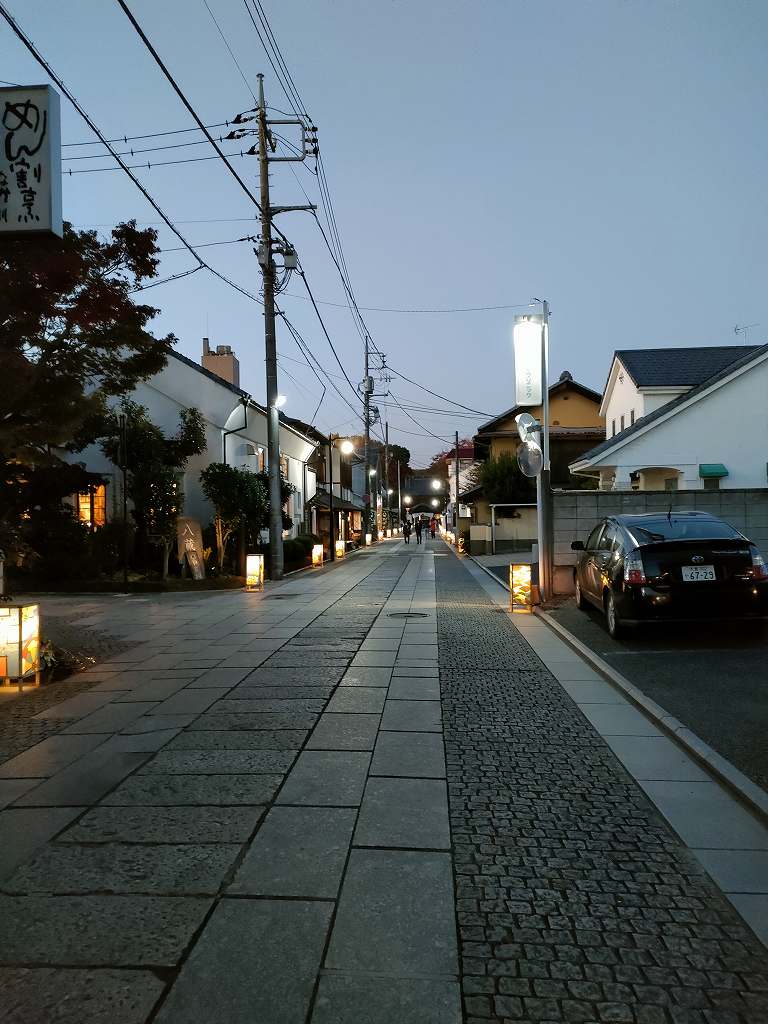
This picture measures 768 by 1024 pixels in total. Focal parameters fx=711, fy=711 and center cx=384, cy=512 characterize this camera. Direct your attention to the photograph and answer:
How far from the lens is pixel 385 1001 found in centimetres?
235

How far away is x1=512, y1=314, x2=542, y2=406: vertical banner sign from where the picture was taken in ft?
44.3

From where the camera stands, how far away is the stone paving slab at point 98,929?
2.59 m

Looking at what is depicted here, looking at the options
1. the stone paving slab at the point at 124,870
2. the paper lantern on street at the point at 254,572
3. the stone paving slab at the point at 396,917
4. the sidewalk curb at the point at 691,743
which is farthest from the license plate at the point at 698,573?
the paper lantern on street at the point at 254,572

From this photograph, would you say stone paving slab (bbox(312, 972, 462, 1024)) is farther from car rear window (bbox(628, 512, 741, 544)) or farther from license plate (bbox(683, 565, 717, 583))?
car rear window (bbox(628, 512, 741, 544))

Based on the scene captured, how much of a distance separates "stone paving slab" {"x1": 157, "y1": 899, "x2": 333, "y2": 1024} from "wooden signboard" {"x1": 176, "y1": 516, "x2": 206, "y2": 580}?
49.1 feet

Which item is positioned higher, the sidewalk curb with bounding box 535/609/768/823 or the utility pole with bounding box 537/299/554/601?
the utility pole with bounding box 537/299/554/601

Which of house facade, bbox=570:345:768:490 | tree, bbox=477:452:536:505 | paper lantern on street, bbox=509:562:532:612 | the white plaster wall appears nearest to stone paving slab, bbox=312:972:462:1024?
paper lantern on street, bbox=509:562:532:612

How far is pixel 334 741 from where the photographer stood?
201 inches

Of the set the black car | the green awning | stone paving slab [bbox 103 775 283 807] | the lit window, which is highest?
the green awning

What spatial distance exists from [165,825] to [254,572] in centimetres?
1306

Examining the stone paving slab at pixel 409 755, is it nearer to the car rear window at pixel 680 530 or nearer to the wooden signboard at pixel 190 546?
the car rear window at pixel 680 530

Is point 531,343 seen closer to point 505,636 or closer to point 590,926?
point 505,636

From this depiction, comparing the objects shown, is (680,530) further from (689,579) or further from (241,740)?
(241,740)

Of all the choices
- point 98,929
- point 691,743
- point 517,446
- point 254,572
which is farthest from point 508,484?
point 98,929
